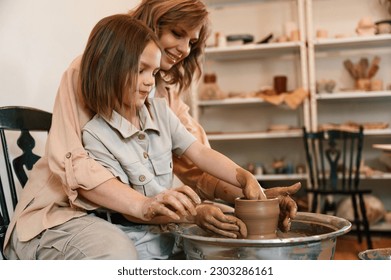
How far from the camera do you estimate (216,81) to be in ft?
14.1

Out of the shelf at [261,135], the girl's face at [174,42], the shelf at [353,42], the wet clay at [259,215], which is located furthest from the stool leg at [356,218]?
the wet clay at [259,215]

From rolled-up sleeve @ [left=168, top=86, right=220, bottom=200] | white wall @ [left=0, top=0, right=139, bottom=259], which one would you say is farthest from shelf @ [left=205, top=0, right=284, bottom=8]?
rolled-up sleeve @ [left=168, top=86, right=220, bottom=200]

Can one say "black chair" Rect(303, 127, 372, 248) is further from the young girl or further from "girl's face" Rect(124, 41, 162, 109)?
"girl's face" Rect(124, 41, 162, 109)

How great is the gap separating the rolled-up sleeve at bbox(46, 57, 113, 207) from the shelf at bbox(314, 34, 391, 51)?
2.89 meters

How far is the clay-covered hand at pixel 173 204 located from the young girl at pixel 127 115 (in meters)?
0.13

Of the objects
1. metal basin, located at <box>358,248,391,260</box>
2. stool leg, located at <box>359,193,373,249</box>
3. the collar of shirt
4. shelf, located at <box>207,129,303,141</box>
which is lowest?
stool leg, located at <box>359,193,373,249</box>

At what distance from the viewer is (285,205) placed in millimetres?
1229

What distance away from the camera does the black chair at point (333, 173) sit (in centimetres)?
347

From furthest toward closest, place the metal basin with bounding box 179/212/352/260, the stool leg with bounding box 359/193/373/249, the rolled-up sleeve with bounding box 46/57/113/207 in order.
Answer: the stool leg with bounding box 359/193/373/249 → the rolled-up sleeve with bounding box 46/57/113/207 → the metal basin with bounding box 179/212/352/260

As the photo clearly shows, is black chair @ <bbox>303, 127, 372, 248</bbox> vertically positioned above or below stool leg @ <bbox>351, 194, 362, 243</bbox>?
above

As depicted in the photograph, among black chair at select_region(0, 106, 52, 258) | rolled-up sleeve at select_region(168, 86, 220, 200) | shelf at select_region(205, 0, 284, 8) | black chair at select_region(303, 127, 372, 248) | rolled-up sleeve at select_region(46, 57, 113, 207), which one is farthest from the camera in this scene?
shelf at select_region(205, 0, 284, 8)

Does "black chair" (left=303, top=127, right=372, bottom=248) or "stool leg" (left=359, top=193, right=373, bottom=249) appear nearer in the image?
"stool leg" (left=359, top=193, right=373, bottom=249)

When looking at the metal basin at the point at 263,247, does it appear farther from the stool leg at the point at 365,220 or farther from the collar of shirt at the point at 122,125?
the stool leg at the point at 365,220

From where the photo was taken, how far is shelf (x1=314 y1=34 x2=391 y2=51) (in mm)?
3808
